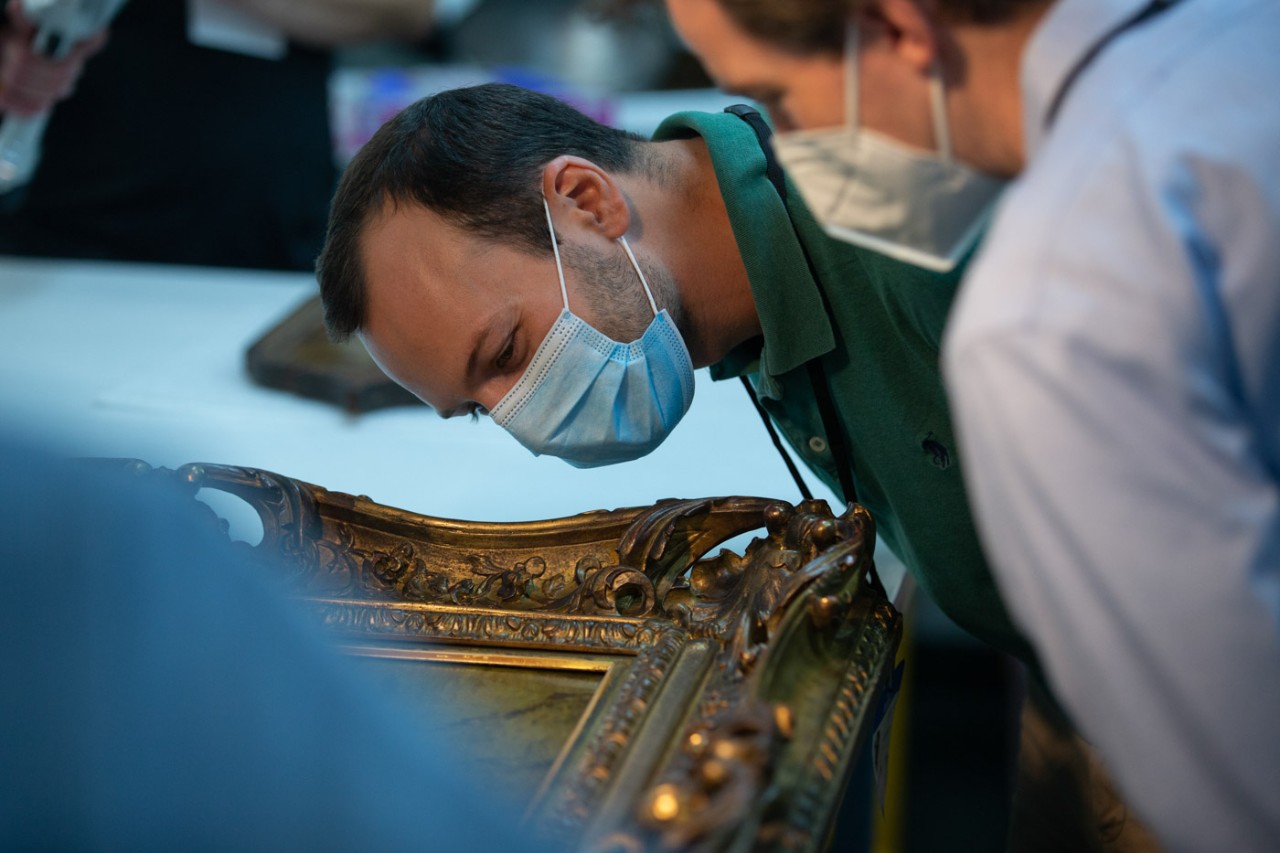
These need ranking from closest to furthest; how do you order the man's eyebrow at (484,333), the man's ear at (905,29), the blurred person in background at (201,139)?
the man's ear at (905,29), the man's eyebrow at (484,333), the blurred person in background at (201,139)

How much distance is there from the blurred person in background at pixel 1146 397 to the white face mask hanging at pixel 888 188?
8 centimetres

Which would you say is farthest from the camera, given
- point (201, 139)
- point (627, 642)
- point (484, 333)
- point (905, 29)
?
point (201, 139)

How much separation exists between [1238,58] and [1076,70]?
86mm

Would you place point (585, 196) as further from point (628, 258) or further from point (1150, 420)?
point (1150, 420)

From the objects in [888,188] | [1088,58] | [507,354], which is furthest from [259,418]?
[1088,58]

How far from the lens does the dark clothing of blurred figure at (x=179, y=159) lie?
213 centimetres

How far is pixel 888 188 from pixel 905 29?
0.10 meters

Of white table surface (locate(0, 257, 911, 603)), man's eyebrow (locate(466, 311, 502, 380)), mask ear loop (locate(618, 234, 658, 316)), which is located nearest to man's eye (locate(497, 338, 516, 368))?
man's eyebrow (locate(466, 311, 502, 380))

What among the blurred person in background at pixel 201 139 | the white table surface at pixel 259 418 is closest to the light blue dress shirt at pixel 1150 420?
the white table surface at pixel 259 418

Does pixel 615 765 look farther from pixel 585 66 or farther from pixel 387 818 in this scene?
pixel 585 66

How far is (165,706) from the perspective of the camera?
0.73 m

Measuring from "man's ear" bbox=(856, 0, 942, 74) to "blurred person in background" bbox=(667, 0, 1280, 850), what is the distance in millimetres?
17

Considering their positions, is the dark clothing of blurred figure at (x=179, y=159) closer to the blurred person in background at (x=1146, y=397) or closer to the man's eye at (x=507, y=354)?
the man's eye at (x=507, y=354)

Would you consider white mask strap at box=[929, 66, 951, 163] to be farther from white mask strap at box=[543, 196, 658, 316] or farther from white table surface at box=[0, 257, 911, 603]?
white table surface at box=[0, 257, 911, 603]
